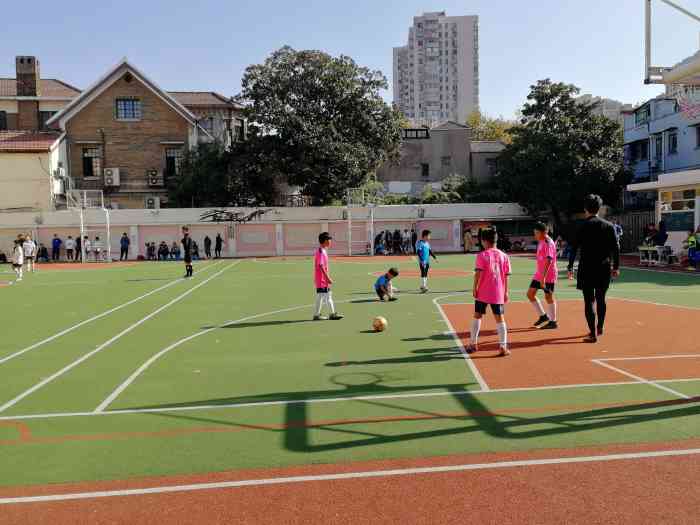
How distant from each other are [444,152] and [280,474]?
58.5 meters

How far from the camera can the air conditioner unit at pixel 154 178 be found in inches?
1864

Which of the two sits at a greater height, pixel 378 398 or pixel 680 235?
pixel 680 235

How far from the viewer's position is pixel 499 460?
529 centimetres

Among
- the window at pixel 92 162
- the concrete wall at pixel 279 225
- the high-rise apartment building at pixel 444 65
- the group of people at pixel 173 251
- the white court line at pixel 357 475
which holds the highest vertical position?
the high-rise apartment building at pixel 444 65

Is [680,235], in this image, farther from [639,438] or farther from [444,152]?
[444,152]

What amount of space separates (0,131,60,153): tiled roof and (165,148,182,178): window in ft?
25.7

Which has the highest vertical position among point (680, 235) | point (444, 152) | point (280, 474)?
point (444, 152)

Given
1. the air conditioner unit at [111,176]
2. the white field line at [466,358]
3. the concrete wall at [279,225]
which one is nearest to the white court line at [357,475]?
the white field line at [466,358]

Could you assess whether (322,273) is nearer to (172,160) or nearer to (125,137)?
(172,160)

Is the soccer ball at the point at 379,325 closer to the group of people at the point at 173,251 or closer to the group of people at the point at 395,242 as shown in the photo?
the group of people at the point at 395,242

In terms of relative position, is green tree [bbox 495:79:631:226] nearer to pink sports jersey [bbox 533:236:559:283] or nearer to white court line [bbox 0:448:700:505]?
pink sports jersey [bbox 533:236:559:283]

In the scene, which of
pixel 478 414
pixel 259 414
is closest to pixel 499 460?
pixel 478 414

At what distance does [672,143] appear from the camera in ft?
140

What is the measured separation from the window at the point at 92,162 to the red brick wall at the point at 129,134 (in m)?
0.35
